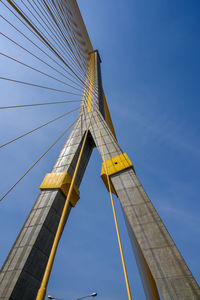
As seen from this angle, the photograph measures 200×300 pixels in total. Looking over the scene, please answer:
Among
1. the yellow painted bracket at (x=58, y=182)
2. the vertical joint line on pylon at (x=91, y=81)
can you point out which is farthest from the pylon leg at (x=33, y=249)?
the vertical joint line on pylon at (x=91, y=81)

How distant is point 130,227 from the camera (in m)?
6.18

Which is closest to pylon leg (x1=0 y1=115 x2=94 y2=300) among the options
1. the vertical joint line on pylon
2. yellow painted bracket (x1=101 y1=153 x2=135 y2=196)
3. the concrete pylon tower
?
the concrete pylon tower

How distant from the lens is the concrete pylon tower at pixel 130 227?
4133 mm

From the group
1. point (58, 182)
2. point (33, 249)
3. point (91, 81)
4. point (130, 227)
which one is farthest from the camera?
point (91, 81)

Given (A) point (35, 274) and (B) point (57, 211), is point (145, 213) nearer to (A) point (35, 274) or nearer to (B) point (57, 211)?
(B) point (57, 211)

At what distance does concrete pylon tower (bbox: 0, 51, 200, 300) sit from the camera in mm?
4133

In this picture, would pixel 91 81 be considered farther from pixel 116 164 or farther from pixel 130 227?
pixel 130 227

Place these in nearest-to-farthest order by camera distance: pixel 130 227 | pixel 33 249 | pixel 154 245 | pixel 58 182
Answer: pixel 154 245 < pixel 33 249 < pixel 130 227 < pixel 58 182

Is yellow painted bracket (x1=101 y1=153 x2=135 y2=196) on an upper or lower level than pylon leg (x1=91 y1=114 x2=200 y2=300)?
upper

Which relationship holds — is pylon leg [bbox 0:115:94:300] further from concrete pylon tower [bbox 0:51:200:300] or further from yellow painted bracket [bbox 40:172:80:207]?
yellow painted bracket [bbox 40:172:80:207]

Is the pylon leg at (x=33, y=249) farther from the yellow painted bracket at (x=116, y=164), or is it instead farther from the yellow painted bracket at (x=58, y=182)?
the yellow painted bracket at (x=116, y=164)

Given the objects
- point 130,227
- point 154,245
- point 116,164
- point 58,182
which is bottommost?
point 154,245

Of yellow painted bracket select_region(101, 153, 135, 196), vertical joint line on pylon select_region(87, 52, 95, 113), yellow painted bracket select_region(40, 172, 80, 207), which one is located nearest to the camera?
yellow painted bracket select_region(40, 172, 80, 207)

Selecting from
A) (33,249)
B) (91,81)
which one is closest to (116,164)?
(33,249)
